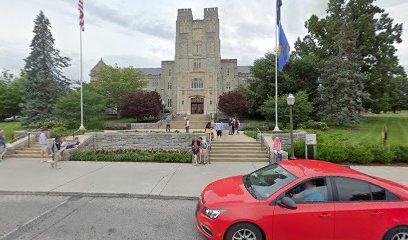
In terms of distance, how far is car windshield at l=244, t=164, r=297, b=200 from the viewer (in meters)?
3.93

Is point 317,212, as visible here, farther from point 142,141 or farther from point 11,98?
point 11,98

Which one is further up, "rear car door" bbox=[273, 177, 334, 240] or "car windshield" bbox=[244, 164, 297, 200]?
"car windshield" bbox=[244, 164, 297, 200]

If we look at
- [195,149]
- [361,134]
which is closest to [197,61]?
[361,134]

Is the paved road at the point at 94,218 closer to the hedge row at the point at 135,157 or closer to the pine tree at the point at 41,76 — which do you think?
the hedge row at the point at 135,157

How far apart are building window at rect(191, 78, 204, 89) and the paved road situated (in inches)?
1643

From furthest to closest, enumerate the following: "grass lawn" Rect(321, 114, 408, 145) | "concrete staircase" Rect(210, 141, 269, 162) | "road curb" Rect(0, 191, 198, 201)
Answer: "grass lawn" Rect(321, 114, 408, 145) → "concrete staircase" Rect(210, 141, 269, 162) → "road curb" Rect(0, 191, 198, 201)

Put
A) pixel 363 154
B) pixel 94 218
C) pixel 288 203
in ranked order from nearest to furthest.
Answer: pixel 288 203
pixel 94 218
pixel 363 154

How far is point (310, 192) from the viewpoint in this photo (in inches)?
146

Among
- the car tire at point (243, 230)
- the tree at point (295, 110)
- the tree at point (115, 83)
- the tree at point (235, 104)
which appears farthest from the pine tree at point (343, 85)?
the tree at point (115, 83)

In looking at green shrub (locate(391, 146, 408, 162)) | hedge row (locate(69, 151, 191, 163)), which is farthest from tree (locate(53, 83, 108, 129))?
green shrub (locate(391, 146, 408, 162))

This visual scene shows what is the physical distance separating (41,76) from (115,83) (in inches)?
517

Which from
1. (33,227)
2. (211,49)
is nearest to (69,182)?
(33,227)

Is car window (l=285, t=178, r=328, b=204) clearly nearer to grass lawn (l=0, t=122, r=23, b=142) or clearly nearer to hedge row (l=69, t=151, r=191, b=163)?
hedge row (l=69, t=151, r=191, b=163)

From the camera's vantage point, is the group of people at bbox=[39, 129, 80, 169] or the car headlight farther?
the group of people at bbox=[39, 129, 80, 169]
